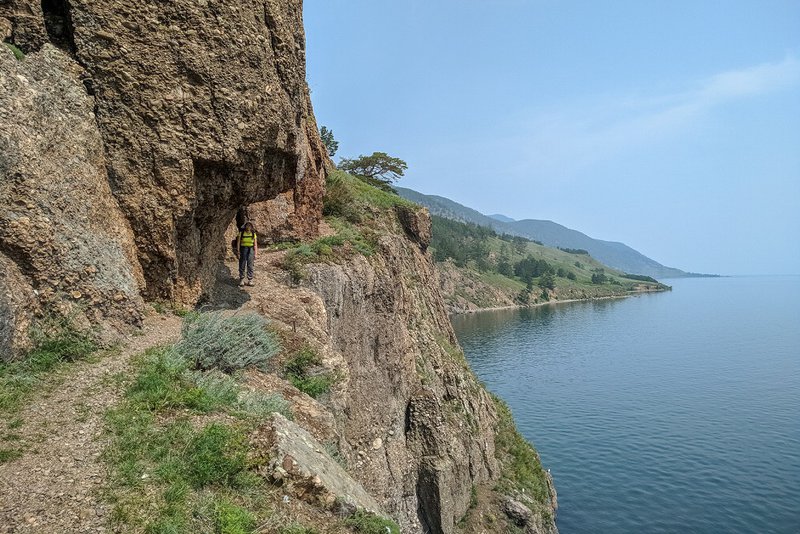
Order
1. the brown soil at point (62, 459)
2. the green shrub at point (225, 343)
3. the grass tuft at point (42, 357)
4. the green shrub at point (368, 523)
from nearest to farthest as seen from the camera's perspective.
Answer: the brown soil at point (62, 459) < the green shrub at point (368, 523) < the grass tuft at point (42, 357) < the green shrub at point (225, 343)

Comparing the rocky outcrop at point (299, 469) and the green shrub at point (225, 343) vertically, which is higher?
the green shrub at point (225, 343)

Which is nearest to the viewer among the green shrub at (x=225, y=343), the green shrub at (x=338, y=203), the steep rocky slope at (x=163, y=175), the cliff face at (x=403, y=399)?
the steep rocky slope at (x=163, y=175)

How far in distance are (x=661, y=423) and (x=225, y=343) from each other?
161ft

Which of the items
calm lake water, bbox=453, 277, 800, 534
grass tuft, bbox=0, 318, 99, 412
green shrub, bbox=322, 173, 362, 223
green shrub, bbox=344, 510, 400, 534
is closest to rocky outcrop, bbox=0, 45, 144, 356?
grass tuft, bbox=0, 318, 99, 412

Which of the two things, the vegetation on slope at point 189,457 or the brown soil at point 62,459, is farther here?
the vegetation on slope at point 189,457

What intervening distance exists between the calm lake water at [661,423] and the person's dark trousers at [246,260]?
28267 mm

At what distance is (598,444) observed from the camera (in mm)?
43250

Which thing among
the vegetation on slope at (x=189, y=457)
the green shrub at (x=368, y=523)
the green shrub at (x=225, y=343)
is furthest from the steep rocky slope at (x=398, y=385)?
the green shrub at (x=368, y=523)

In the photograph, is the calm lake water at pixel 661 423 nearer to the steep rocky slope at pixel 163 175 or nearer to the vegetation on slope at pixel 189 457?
the steep rocky slope at pixel 163 175

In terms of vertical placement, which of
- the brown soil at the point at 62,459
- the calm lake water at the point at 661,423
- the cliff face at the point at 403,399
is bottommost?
the calm lake water at the point at 661,423

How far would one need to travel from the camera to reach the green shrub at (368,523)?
610 centimetres

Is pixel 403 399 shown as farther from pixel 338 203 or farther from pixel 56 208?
pixel 56 208

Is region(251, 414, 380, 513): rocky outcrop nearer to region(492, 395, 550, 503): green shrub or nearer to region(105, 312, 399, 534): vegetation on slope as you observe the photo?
region(105, 312, 399, 534): vegetation on slope

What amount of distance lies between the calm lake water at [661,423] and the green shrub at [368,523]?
3077cm
